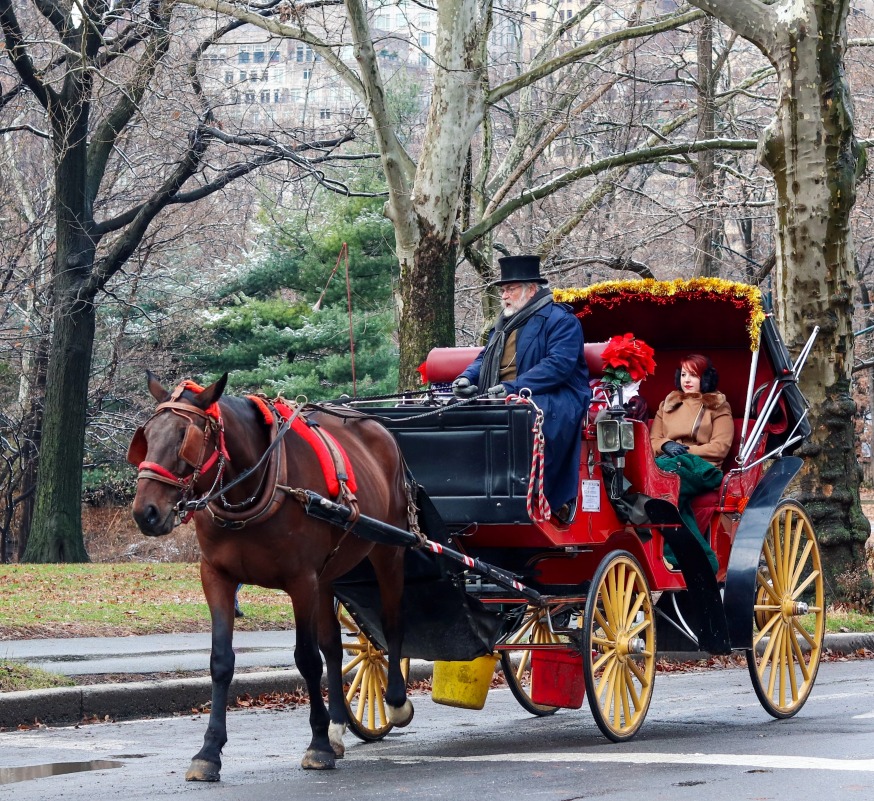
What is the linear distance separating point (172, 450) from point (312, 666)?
143cm

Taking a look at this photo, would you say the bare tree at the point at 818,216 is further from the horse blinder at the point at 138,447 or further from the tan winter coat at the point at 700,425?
the horse blinder at the point at 138,447

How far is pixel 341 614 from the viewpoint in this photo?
8.69 metres

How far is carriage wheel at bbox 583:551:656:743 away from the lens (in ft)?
24.2

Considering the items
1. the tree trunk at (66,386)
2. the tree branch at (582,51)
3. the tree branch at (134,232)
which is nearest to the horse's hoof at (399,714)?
the tree branch at (582,51)

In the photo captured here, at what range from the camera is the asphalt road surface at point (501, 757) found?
5.94m

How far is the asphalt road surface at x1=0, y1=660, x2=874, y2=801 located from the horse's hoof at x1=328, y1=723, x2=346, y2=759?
84mm

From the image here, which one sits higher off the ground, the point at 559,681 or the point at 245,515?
the point at 245,515

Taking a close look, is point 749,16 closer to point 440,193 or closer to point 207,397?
point 440,193

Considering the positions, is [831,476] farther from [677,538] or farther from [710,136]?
[710,136]

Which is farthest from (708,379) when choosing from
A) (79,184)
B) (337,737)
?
→ (79,184)

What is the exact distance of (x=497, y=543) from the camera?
790 cm

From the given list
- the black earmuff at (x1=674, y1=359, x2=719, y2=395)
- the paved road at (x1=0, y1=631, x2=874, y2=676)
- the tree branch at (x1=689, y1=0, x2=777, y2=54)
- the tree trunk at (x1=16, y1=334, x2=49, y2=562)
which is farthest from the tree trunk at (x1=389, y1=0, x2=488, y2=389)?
the tree trunk at (x1=16, y1=334, x2=49, y2=562)

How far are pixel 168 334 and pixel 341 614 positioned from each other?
71.2 ft

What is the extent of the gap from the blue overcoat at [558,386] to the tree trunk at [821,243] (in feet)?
19.8
